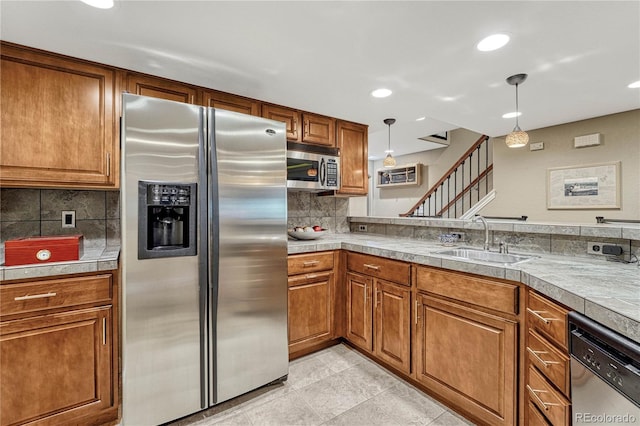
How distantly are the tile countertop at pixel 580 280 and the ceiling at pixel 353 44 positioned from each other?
126 centimetres

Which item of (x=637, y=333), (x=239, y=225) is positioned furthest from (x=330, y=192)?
(x=637, y=333)

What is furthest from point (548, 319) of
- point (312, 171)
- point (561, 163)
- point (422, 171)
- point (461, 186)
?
point (422, 171)

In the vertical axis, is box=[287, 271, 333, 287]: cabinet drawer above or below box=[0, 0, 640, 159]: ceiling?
below

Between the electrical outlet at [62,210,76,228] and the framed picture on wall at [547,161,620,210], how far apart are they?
17.0 feet

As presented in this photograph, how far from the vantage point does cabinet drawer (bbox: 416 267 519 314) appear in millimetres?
1518

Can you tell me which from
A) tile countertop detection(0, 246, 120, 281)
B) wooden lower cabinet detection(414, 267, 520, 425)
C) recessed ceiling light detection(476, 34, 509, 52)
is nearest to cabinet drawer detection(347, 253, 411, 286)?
wooden lower cabinet detection(414, 267, 520, 425)

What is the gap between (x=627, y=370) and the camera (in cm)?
85

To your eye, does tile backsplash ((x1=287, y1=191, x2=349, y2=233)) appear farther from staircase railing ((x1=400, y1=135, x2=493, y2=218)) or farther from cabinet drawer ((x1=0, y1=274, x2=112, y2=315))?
staircase railing ((x1=400, y1=135, x2=493, y2=218))

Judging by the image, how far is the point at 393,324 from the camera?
2150mm

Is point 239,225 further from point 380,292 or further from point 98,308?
point 380,292

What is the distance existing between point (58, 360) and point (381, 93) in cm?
271

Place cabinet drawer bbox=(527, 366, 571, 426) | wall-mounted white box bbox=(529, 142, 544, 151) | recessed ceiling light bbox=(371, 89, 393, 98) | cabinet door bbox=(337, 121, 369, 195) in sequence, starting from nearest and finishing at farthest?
cabinet drawer bbox=(527, 366, 571, 426)
recessed ceiling light bbox=(371, 89, 393, 98)
cabinet door bbox=(337, 121, 369, 195)
wall-mounted white box bbox=(529, 142, 544, 151)

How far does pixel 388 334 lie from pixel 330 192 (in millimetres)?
1517

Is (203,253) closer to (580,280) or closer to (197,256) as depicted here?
(197,256)
